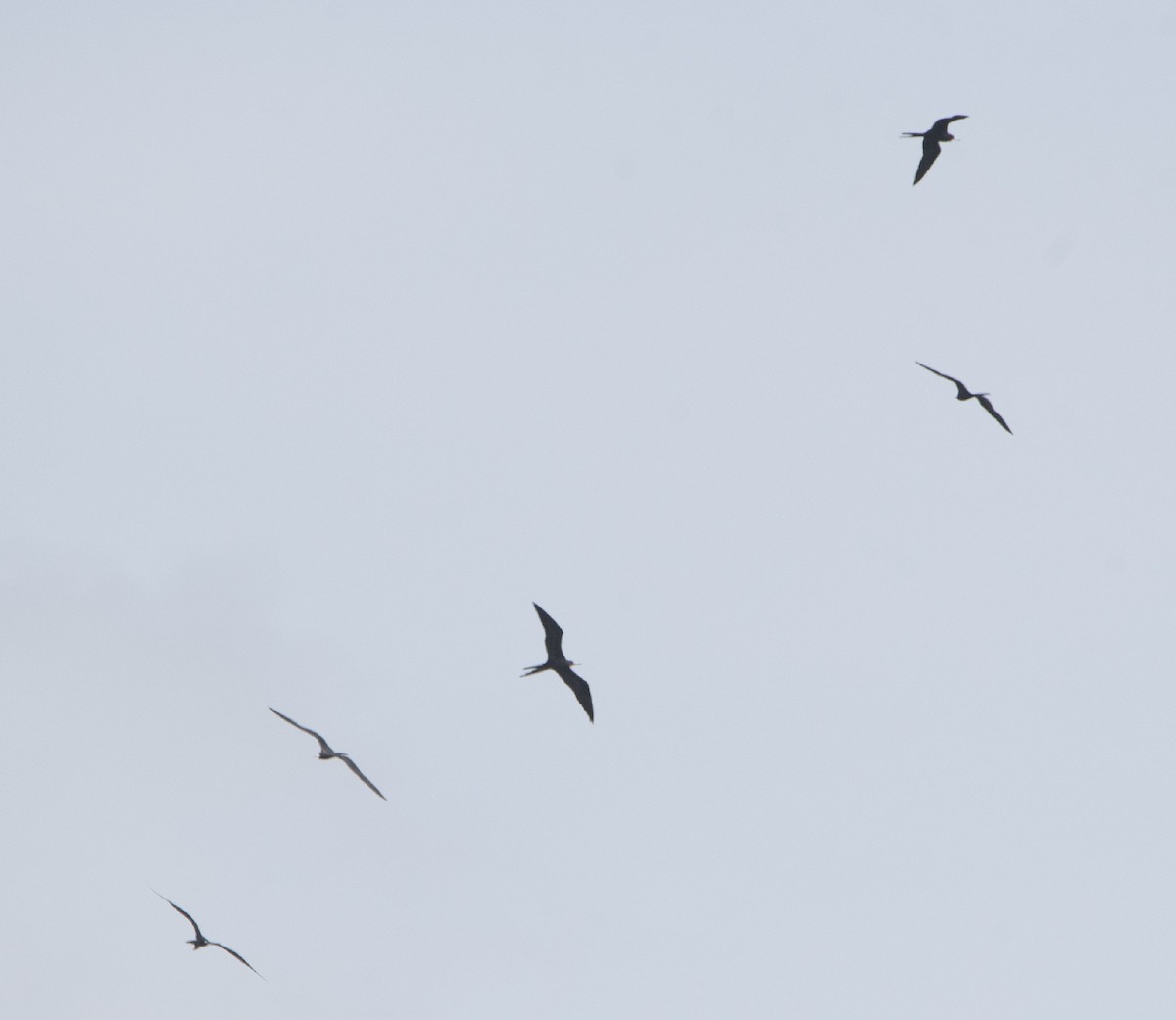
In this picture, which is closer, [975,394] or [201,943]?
[975,394]

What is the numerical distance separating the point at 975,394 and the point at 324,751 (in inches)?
917

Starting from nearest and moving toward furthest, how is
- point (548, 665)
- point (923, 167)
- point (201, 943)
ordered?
point (548, 665) < point (923, 167) < point (201, 943)

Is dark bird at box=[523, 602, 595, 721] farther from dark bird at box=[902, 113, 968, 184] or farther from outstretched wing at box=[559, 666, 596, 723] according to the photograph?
dark bird at box=[902, 113, 968, 184]

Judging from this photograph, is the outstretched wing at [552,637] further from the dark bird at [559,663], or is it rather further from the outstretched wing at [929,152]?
the outstretched wing at [929,152]

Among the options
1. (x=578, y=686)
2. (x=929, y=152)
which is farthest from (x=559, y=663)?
(x=929, y=152)

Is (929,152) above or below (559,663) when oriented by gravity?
above

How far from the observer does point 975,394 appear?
6006 centimetres

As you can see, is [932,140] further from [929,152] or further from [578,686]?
[578,686]

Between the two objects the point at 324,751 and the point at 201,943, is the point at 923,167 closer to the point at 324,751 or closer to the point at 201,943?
the point at 324,751

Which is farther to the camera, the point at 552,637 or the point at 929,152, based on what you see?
the point at 929,152

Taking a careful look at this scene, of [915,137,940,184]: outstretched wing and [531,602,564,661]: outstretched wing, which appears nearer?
[531,602,564,661]: outstretched wing

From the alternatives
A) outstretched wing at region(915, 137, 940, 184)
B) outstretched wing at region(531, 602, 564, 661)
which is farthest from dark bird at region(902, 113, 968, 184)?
outstretched wing at region(531, 602, 564, 661)

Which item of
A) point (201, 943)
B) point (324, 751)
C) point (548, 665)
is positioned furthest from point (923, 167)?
point (201, 943)

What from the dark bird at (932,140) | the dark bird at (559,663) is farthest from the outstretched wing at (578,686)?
the dark bird at (932,140)
